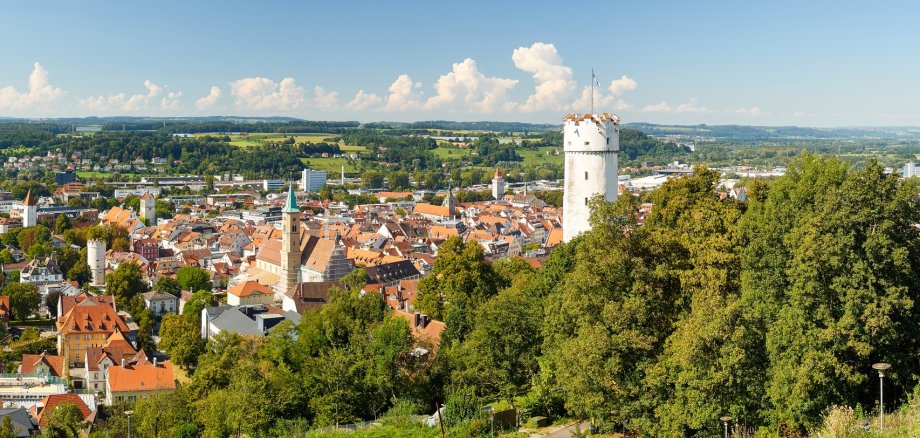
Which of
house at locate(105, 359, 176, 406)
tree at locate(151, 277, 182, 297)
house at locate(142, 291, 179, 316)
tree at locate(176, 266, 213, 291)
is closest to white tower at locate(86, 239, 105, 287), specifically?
tree at locate(176, 266, 213, 291)

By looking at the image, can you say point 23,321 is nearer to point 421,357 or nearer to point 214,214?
point 421,357

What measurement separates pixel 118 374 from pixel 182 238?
50.2 metres

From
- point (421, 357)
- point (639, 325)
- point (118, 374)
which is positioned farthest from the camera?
point (118, 374)

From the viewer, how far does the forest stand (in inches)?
637

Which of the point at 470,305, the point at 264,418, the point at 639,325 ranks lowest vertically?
the point at 264,418

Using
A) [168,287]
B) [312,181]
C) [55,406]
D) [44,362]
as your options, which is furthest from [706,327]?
[312,181]

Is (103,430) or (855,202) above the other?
(855,202)

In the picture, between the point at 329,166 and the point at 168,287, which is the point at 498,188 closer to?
the point at 329,166

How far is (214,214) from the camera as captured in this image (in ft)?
380

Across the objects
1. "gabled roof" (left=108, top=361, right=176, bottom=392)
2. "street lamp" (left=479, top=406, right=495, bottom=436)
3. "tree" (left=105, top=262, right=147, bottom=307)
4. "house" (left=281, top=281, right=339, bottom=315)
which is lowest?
"gabled roof" (left=108, top=361, right=176, bottom=392)

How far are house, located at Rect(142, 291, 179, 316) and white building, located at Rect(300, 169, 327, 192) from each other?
105 meters

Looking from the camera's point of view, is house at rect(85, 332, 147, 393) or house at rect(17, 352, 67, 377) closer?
house at rect(17, 352, 67, 377)

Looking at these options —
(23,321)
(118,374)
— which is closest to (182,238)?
(23,321)

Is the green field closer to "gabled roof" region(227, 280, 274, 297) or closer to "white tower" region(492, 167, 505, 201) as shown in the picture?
"white tower" region(492, 167, 505, 201)
